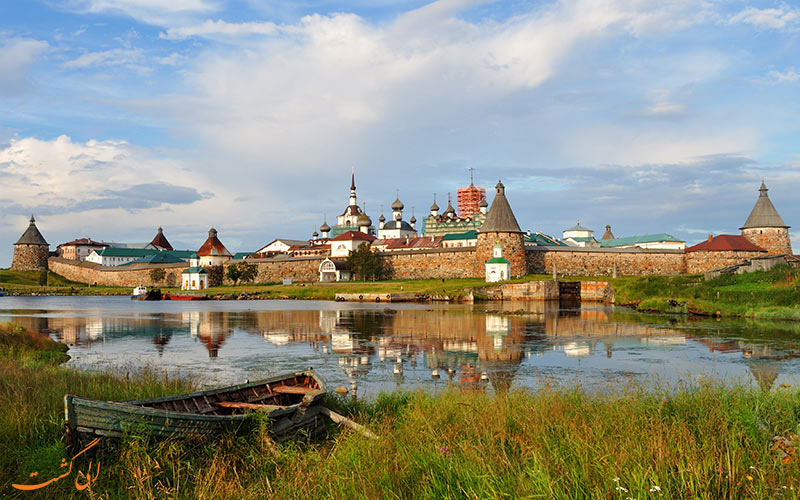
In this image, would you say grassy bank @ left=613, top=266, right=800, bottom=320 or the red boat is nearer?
grassy bank @ left=613, top=266, right=800, bottom=320

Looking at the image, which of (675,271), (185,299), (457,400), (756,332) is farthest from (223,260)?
(457,400)

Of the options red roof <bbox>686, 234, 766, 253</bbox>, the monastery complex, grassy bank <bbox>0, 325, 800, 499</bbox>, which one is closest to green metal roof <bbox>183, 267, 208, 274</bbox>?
the monastery complex

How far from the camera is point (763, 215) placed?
69.4 meters

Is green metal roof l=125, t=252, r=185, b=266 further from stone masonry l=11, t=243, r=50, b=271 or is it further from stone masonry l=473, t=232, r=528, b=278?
stone masonry l=473, t=232, r=528, b=278

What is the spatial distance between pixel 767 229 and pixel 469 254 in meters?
33.6

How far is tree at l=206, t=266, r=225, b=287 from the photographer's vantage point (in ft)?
274

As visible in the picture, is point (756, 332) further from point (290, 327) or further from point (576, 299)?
point (576, 299)

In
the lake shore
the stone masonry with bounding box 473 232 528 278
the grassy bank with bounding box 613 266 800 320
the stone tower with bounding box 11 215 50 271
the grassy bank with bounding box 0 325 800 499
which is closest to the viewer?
the grassy bank with bounding box 0 325 800 499

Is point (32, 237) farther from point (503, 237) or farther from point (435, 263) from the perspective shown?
point (503, 237)

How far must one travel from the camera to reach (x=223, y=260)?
86375 millimetres

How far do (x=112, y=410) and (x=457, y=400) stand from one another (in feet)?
15.0

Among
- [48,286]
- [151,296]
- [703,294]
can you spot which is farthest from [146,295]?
[703,294]

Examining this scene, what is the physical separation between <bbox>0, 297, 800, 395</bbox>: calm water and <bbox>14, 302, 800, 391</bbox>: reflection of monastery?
4 cm

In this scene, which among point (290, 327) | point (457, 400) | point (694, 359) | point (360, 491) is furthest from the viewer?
point (290, 327)
